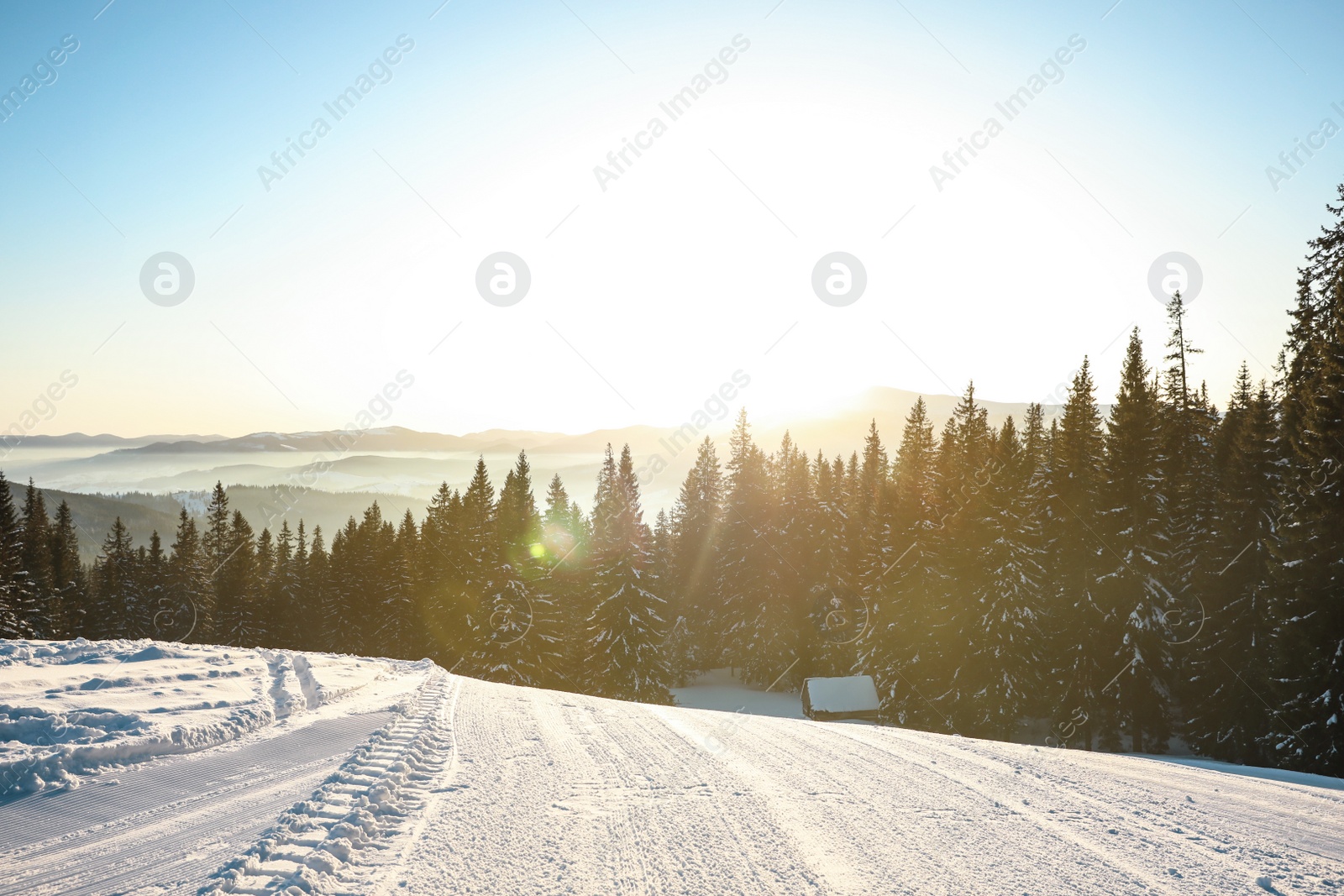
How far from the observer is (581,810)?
20.2 ft

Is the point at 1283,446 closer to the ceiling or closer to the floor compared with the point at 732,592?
closer to the ceiling

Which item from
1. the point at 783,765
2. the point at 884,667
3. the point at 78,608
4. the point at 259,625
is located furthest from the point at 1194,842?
the point at 78,608

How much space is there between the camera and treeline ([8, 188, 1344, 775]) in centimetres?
2572

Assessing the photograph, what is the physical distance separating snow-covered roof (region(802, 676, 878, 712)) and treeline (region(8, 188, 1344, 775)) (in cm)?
104

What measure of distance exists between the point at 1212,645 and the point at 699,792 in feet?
101

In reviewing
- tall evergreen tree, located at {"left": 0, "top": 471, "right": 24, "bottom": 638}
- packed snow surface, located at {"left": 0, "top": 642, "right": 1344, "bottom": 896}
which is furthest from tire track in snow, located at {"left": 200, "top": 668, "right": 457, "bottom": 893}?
tall evergreen tree, located at {"left": 0, "top": 471, "right": 24, "bottom": 638}

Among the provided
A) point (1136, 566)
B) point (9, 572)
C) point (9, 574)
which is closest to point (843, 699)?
point (1136, 566)

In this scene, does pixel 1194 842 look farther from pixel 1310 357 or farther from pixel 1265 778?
pixel 1310 357

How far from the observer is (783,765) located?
798 cm

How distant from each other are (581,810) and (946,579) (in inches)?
1301

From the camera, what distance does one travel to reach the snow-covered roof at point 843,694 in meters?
38.2

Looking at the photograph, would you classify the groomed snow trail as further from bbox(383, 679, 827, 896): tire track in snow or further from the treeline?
the treeline

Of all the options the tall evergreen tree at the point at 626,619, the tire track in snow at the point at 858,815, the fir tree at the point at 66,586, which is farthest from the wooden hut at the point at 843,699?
the fir tree at the point at 66,586

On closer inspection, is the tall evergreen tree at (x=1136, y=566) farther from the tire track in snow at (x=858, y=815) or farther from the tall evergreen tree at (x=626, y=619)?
the tire track in snow at (x=858, y=815)
